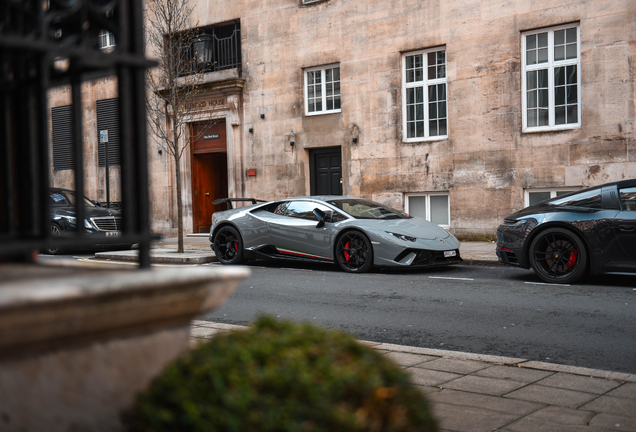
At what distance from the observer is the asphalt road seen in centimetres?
658

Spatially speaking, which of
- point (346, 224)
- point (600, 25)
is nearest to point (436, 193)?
point (600, 25)

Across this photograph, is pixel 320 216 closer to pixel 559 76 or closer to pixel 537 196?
pixel 537 196

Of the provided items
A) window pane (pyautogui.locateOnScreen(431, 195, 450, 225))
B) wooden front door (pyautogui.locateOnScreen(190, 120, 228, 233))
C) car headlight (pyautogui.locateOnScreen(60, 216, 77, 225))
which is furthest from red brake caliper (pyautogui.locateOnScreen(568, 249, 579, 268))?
wooden front door (pyautogui.locateOnScreen(190, 120, 228, 233))

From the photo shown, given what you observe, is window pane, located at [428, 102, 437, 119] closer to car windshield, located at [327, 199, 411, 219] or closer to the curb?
car windshield, located at [327, 199, 411, 219]

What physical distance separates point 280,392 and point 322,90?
19851mm

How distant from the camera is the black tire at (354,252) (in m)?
12.4

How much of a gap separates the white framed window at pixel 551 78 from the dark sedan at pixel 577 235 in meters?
7.23

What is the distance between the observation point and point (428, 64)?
63.6 ft

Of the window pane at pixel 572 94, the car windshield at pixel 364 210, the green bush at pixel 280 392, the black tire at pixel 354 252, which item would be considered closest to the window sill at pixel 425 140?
the window pane at pixel 572 94

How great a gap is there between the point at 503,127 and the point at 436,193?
8.46ft

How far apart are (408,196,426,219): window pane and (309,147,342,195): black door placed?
2.48 m

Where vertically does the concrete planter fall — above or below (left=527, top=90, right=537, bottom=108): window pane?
below

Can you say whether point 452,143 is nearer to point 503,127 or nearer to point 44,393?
point 503,127

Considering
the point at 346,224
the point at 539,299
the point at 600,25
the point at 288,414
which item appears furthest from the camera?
the point at 600,25
